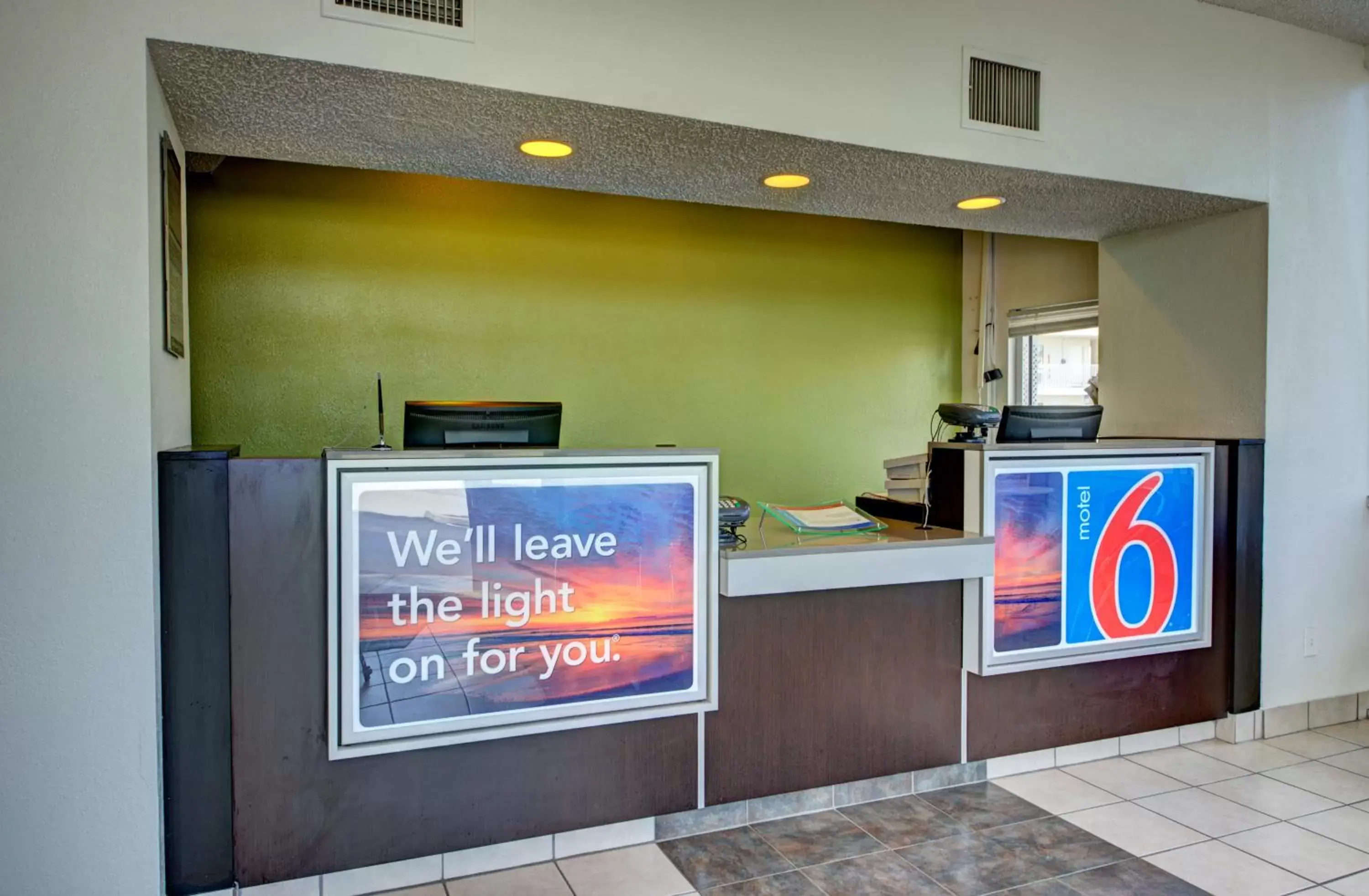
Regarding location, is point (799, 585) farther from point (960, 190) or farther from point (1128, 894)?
point (960, 190)

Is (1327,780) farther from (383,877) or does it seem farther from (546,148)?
(546,148)

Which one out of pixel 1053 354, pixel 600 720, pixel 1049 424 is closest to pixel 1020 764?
pixel 1049 424

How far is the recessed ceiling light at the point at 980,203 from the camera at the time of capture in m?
3.86

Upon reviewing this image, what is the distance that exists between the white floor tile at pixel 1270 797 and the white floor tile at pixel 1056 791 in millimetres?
468

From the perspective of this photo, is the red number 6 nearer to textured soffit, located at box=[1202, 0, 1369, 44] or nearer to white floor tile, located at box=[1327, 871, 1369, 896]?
white floor tile, located at box=[1327, 871, 1369, 896]

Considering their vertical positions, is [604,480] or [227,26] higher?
[227,26]

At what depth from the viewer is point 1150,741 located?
400 cm

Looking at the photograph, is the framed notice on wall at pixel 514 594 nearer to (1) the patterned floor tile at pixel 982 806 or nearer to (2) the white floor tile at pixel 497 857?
(2) the white floor tile at pixel 497 857

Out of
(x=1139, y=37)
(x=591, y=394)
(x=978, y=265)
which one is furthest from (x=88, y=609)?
(x=978, y=265)

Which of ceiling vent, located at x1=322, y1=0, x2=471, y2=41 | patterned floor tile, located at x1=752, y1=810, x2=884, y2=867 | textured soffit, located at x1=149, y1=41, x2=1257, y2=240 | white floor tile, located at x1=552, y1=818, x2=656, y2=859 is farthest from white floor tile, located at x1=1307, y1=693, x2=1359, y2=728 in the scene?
ceiling vent, located at x1=322, y1=0, x2=471, y2=41

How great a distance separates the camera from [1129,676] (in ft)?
12.8

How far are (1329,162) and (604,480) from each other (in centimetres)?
368

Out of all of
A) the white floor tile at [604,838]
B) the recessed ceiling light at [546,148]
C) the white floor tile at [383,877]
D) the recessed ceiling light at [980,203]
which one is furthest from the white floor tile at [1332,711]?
the recessed ceiling light at [546,148]

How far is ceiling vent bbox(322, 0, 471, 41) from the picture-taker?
2.49 meters
